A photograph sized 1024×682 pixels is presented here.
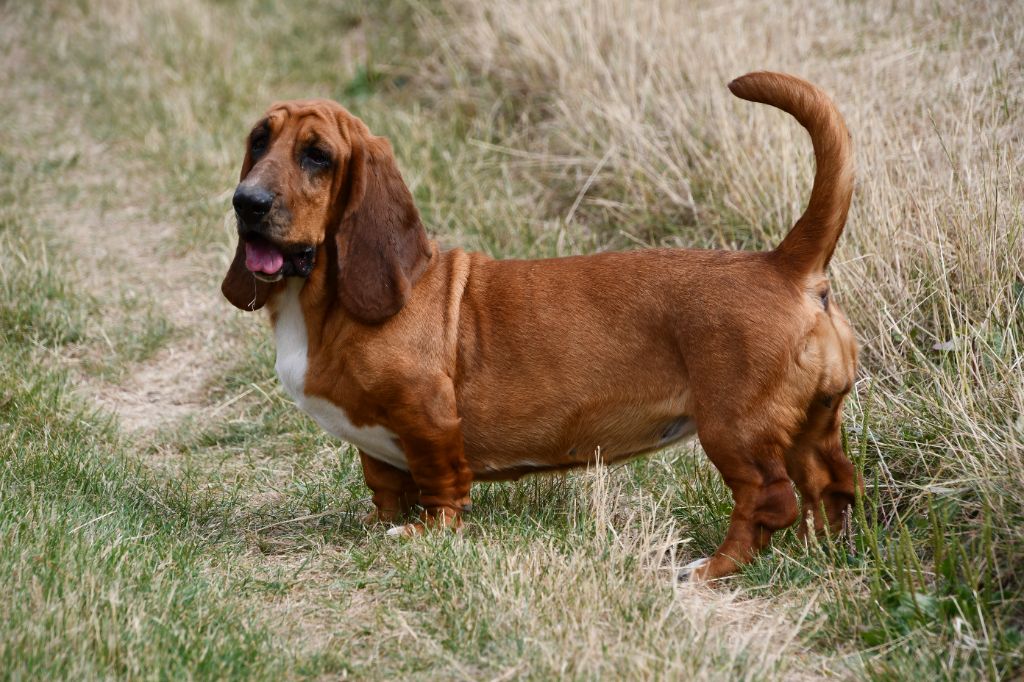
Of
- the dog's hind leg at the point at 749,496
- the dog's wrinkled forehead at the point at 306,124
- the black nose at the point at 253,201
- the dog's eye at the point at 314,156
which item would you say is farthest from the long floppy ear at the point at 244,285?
the dog's hind leg at the point at 749,496

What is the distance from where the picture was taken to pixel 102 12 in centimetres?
1130

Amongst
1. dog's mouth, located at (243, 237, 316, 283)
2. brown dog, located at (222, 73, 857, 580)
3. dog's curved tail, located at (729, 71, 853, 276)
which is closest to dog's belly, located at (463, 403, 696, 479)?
brown dog, located at (222, 73, 857, 580)

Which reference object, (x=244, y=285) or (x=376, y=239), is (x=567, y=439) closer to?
(x=376, y=239)

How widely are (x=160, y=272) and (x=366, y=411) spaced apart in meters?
4.03

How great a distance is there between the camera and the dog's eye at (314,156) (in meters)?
4.20

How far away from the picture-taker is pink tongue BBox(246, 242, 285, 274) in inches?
163

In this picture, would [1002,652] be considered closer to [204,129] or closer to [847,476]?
[847,476]

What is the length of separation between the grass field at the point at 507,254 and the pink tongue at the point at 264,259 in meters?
1.03

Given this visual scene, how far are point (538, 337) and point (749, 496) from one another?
94 cm

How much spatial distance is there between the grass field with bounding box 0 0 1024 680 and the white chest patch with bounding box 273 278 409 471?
378 mm

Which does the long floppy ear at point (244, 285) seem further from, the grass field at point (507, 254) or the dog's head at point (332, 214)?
the grass field at point (507, 254)

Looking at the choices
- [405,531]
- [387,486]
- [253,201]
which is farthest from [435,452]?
[253,201]

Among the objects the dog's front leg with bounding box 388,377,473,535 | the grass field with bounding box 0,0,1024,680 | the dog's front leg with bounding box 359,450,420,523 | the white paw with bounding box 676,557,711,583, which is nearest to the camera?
the grass field with bounding box 0,0,1024,680

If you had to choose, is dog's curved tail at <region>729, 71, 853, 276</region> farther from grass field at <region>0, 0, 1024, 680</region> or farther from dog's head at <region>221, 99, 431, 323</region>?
dog's head at <region>221, 99, 431, 323</region>
